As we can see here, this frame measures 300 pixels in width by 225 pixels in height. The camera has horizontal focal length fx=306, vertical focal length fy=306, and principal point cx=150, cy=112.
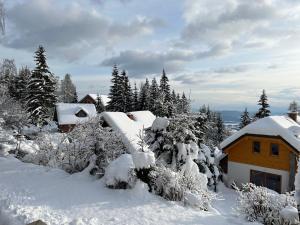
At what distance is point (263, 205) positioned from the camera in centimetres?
1011

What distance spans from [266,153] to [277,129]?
224cm

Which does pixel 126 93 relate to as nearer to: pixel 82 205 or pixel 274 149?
pixel 274 149

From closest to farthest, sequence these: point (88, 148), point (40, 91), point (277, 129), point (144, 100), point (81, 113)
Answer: point (88, 148)
point (277, 129)
point (40, 91)
point (81, 113)
point (144, 100)

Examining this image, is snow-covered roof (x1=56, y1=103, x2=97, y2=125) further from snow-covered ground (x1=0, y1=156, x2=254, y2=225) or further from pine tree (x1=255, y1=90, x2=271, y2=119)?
snow-covered ground (x1=0, y1=156, x2=254, y2=225)

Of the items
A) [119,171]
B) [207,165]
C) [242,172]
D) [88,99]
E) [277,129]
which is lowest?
[242,172]

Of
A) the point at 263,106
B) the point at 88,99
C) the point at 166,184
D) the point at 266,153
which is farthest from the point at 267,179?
the point at 88,99

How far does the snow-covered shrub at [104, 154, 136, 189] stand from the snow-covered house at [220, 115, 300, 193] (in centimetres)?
1400

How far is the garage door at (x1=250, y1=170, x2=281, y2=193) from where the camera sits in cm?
2264

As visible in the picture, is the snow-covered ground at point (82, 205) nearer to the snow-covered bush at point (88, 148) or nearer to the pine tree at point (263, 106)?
the snow-covered bush at point (88, 148)

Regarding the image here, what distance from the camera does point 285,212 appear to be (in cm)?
937

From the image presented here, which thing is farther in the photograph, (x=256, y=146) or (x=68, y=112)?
(x=68, y=112)

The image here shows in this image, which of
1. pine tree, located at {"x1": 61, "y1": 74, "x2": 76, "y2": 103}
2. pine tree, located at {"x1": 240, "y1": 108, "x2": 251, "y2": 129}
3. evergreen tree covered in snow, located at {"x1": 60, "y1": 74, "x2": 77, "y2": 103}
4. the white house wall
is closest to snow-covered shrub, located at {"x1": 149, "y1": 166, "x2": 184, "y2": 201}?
the white house wall

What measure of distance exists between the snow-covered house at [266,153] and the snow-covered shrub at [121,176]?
14.0 metres

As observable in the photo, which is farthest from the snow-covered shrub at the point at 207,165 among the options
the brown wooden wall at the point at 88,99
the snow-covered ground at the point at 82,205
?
the brown wooden wall at the point at 88,99
